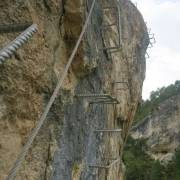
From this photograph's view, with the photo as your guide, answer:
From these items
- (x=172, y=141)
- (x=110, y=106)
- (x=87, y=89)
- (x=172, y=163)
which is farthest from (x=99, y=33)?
(x=172, y=141)

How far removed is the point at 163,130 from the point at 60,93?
29.6 metres

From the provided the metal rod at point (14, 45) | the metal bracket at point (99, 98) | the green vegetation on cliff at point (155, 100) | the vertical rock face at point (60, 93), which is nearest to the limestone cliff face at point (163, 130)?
the green vegetation on cliff at point (155, 100)

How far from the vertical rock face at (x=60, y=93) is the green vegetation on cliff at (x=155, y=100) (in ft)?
81.8

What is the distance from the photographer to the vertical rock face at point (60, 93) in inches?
125

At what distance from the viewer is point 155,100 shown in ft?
142

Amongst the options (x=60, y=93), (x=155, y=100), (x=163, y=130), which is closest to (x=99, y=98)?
(x=60, y=93)

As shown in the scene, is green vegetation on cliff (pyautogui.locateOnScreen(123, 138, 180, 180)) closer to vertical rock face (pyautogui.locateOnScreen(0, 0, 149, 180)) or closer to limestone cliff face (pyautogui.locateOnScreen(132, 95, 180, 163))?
limestone cliff face (pyautogui.locateOnScreen(132, 95, 180, 163))

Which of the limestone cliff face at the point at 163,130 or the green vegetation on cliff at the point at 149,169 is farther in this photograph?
the limestone cliff face at the point at 163,130

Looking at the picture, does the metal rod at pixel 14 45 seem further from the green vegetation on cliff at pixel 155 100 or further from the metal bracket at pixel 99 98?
the green vegetation on cliff at pixel 155 100

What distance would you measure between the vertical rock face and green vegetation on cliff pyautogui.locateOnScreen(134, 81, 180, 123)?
81.8 feet

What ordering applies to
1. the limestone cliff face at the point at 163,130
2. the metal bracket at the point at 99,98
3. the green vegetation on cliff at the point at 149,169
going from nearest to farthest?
the metal bracket at the point at 99,98 → the green vegetation on cliff at the point at 149,169 → the limestone cliff face at the point at 163,130

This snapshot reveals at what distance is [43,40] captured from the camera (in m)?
3.68

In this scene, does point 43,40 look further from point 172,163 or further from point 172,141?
point 172,141

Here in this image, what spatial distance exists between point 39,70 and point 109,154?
3.98 meters
